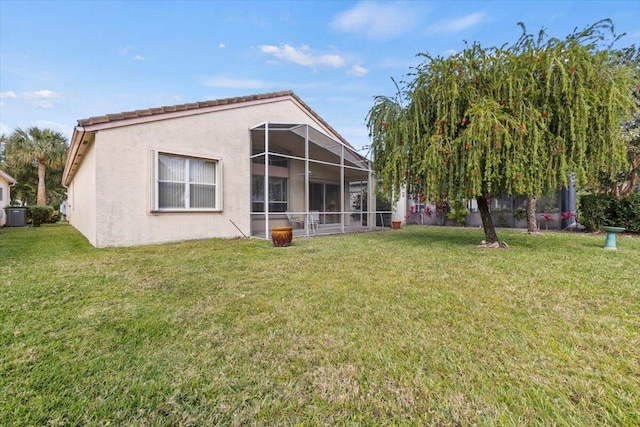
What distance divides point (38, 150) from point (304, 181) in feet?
75.9

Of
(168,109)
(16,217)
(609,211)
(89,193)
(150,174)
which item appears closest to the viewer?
(150,174)

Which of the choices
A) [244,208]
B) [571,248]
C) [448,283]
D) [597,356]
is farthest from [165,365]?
[571,248]

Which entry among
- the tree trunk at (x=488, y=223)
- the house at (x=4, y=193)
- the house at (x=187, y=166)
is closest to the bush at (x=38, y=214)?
the house at (x=4, y=193)

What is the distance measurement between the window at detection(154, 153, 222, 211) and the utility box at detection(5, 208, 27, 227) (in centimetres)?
1416

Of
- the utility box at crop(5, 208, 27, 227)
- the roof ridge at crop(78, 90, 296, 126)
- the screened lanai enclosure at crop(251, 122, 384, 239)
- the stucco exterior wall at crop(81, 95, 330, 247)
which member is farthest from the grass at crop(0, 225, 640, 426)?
the utility box at crop(5, 208, 27, 227)

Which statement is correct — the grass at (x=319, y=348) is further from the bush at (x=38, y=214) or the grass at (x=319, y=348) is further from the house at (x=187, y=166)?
the bush at (x=38, y=214)

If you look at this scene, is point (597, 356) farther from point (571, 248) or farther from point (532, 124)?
point (571, 248)

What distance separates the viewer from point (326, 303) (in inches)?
135

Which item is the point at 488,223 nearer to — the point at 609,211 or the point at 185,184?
→ the point at 609,211

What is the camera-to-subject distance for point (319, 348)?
242cm

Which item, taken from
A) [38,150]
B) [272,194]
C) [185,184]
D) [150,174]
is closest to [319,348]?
[150,174]

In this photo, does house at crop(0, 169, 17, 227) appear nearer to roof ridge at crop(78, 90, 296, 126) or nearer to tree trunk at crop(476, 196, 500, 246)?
roof ridge at crop(78, 90, 296, 126)

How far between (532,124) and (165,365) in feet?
24.4

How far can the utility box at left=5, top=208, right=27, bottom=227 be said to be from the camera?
50.4 ft
